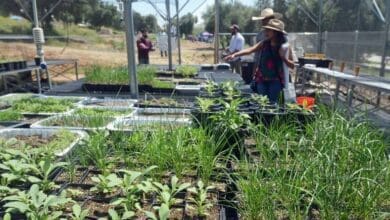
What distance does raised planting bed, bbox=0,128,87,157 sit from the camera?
2039mm

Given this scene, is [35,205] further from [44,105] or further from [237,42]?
[237,42]

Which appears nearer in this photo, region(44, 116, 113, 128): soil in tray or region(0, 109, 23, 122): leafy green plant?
region(44, 116, 113, 128): soil in tray

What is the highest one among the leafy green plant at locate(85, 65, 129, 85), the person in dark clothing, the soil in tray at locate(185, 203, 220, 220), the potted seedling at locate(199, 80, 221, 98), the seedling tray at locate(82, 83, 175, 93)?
the person in dark clothing

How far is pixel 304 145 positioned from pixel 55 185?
127 centimetres

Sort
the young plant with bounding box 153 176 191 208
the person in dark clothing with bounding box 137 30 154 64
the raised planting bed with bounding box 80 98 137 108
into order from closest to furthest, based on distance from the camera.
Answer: the young plant with bounding box 153 176 191 208, the raised planting bed with bounding box 80 98 137 108, the person in dark clothing with bounding box 137 30 154 64

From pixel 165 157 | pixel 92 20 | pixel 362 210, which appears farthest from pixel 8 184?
pixel 92 20

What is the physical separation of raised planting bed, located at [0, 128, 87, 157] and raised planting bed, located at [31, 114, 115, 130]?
0.11 m

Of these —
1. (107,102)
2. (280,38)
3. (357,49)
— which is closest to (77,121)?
(107,102)

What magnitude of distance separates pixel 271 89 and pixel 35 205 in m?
2.81

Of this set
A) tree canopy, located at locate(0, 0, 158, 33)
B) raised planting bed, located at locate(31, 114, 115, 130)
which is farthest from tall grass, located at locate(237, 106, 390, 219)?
tree canopy, located at locate(0, 0, 158, 33)

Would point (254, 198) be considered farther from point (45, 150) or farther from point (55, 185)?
point (45, 150)

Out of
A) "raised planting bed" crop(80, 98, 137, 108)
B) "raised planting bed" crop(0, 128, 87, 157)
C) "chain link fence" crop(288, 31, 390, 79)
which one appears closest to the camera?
A: "raised planting bed" crop(0, 128, 87, 157)

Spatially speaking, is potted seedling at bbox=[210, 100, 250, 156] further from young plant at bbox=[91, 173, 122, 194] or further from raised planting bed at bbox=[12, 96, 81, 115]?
raised planting bed at bbox=[12, 96, 81, 115]

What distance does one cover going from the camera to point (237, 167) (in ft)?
5.88
